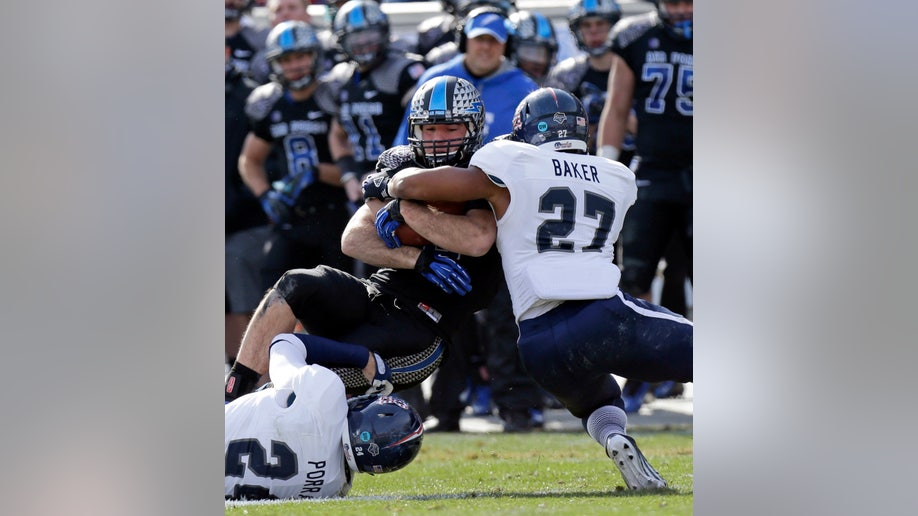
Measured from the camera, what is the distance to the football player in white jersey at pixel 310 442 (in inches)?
169

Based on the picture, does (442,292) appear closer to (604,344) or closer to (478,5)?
(604,344)

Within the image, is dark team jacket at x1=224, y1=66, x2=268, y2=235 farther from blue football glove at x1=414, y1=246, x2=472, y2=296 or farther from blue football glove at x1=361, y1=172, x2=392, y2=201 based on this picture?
blue football glove at x1=414, y1=246, x2=472, y2=296

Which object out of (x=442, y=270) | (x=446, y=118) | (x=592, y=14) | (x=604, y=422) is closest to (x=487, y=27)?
(x=592, y=14)

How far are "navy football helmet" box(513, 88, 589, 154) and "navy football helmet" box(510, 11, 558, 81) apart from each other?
2878 mm

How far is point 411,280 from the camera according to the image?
16.9 ft

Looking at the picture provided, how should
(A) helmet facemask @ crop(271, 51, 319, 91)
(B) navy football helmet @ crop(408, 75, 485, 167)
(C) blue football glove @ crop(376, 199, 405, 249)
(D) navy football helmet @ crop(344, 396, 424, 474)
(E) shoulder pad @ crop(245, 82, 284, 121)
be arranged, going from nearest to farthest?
1. (D) navy football helmet @ crop(344, 396, 424, 474)
2. (C) blue football glove @ crop(376, 199, 405, 249)
3. (B) navy football helmet @ crop(408, 75, 485, 167)
4. (A) helmet facemask @ crop(271, 51, 319, 91)
5. (E) shoulder pad @ crop(245, 82, 284, 121)

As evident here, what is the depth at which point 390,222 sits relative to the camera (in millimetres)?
4961

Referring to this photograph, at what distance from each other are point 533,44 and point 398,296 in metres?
3.17

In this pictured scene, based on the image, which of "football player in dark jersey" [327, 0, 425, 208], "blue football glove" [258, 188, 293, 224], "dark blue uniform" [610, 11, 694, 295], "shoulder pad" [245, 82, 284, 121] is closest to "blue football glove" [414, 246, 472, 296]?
"dark blue uniform" [610, 11, 694, 295]

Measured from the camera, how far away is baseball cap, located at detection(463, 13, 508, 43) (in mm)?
7027

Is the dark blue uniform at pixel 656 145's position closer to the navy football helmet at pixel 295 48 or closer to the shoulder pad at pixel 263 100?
the navy football helmet at pixel 295 48
